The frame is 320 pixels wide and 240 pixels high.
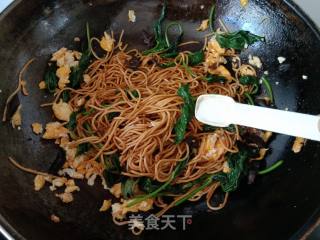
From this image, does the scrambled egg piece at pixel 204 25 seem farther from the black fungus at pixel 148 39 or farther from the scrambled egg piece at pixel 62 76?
the scrambled egg piece at pixel 62 76

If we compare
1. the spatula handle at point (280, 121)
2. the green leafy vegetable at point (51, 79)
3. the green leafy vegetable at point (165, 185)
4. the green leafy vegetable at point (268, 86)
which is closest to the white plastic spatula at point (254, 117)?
the spatula handle at point (280, 121)

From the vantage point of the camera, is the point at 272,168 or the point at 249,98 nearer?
the point at 272,168

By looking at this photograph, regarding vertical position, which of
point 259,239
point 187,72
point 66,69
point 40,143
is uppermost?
point 66,69

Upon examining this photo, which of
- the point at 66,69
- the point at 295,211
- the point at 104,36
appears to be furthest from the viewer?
the point at 104,36

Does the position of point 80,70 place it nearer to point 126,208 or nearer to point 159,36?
point 159,36

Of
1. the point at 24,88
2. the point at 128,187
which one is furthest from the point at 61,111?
the point at 128,187

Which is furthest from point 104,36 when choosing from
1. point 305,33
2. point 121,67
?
point 305,33

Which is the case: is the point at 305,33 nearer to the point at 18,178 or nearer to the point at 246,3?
the point at 246,3
